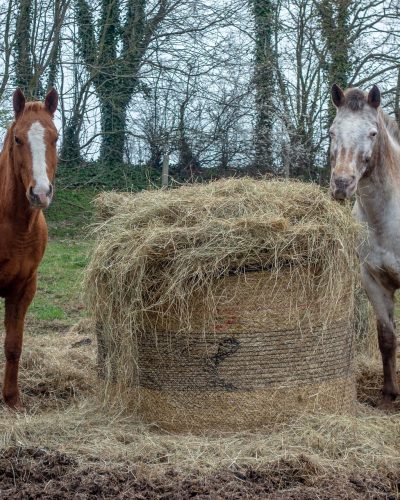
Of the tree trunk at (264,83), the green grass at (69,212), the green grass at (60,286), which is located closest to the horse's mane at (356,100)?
the green grass at (60,286)

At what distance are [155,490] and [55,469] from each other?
0.49m

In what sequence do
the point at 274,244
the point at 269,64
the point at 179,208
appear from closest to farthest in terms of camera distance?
the point at 274,244, the point at 179,208, the point at 269,64

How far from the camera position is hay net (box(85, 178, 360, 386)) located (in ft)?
11.9

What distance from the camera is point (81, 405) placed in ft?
13.6

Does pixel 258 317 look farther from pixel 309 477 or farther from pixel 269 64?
pixel 269 64

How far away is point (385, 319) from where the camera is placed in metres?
4.71

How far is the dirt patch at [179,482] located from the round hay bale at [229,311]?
603 mm

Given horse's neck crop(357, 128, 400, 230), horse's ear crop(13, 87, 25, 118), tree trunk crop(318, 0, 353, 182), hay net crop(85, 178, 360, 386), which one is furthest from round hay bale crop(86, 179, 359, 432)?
tree trunk crop(318, 0, 353, 182)

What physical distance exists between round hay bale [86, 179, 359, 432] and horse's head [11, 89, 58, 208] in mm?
472

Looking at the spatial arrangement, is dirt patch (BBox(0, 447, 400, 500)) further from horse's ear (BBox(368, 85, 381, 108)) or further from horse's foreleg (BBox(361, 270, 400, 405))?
horse's ear (BBox(368, 85, 381, 108))

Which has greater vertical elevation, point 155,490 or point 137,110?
point 137,110

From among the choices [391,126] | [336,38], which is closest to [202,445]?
[391,126]

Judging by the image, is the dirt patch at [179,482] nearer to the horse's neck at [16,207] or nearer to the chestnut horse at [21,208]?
the chestnut horse at [21,208]

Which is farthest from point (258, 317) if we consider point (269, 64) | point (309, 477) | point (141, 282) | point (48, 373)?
point (269, 64)
